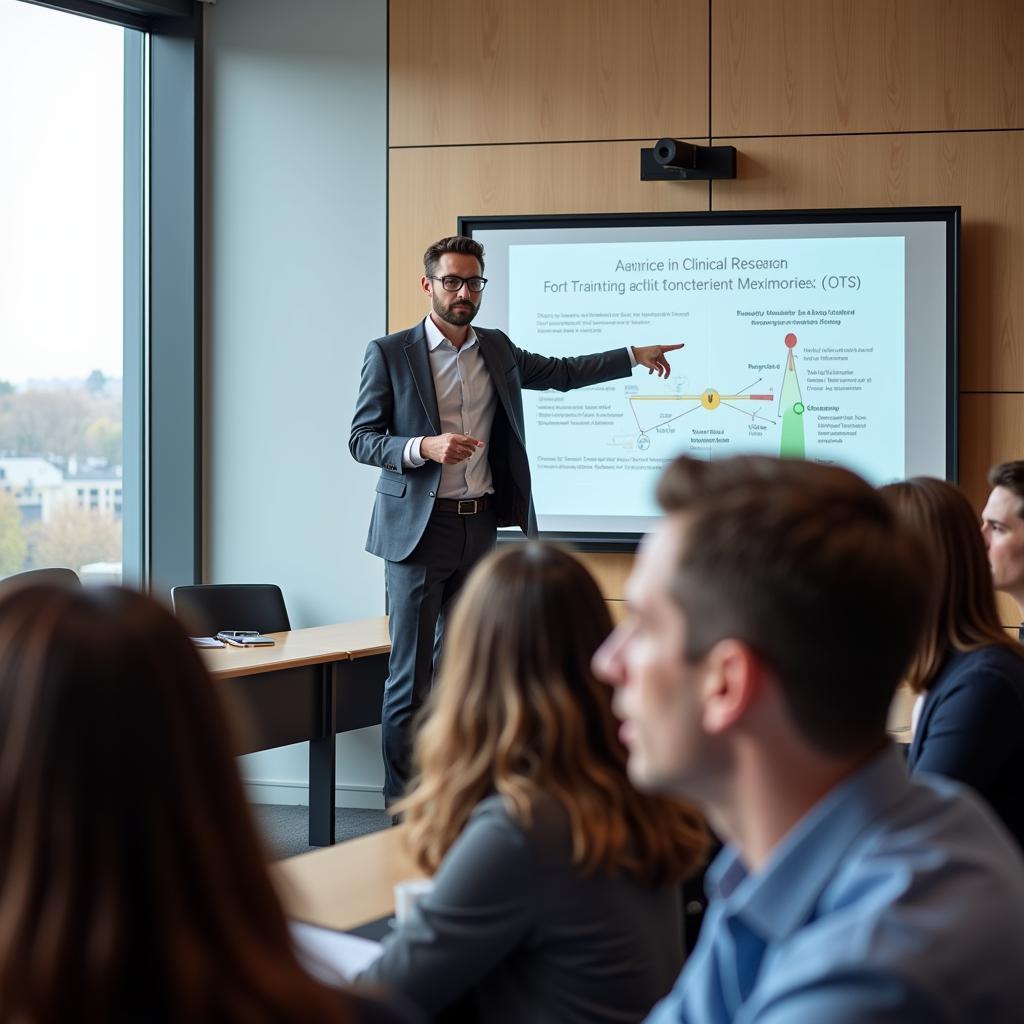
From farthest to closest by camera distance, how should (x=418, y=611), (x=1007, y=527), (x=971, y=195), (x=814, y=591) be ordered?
(x=971, y=195)
(x=418, y=611)
(x=1007, y=527)
(x=814, y=591)

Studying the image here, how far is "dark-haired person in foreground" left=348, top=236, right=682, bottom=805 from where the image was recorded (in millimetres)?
4344

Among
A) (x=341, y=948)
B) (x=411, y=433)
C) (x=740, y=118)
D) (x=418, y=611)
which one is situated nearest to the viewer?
(x=341, y=948)

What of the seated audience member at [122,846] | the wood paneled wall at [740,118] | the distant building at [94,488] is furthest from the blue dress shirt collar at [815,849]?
the distant building at [94,488]

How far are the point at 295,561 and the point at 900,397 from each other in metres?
2.40

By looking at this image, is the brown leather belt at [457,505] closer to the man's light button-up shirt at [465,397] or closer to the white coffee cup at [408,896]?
the man's light button-up shirt at [465,397]

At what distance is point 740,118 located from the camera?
15.9 feet

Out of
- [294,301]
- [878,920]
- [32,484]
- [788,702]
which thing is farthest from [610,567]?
[878,920]

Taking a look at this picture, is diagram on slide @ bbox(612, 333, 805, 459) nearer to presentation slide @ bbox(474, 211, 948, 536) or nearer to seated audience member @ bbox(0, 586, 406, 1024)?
presentation slide @ bbox(474, 211, 948, 536)

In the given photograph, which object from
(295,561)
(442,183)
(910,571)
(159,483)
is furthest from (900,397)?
(910,571)

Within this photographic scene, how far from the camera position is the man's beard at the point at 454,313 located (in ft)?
14.5

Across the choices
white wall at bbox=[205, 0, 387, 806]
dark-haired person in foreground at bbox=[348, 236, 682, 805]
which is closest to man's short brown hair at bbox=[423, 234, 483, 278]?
dark-haired person in foreground at bbox=[348, 236, 682, 805]

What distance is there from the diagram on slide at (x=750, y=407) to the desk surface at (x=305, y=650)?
3.93 ft

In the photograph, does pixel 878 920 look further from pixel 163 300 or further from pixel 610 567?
pixel 163 300

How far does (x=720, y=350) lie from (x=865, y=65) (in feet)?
3.76
